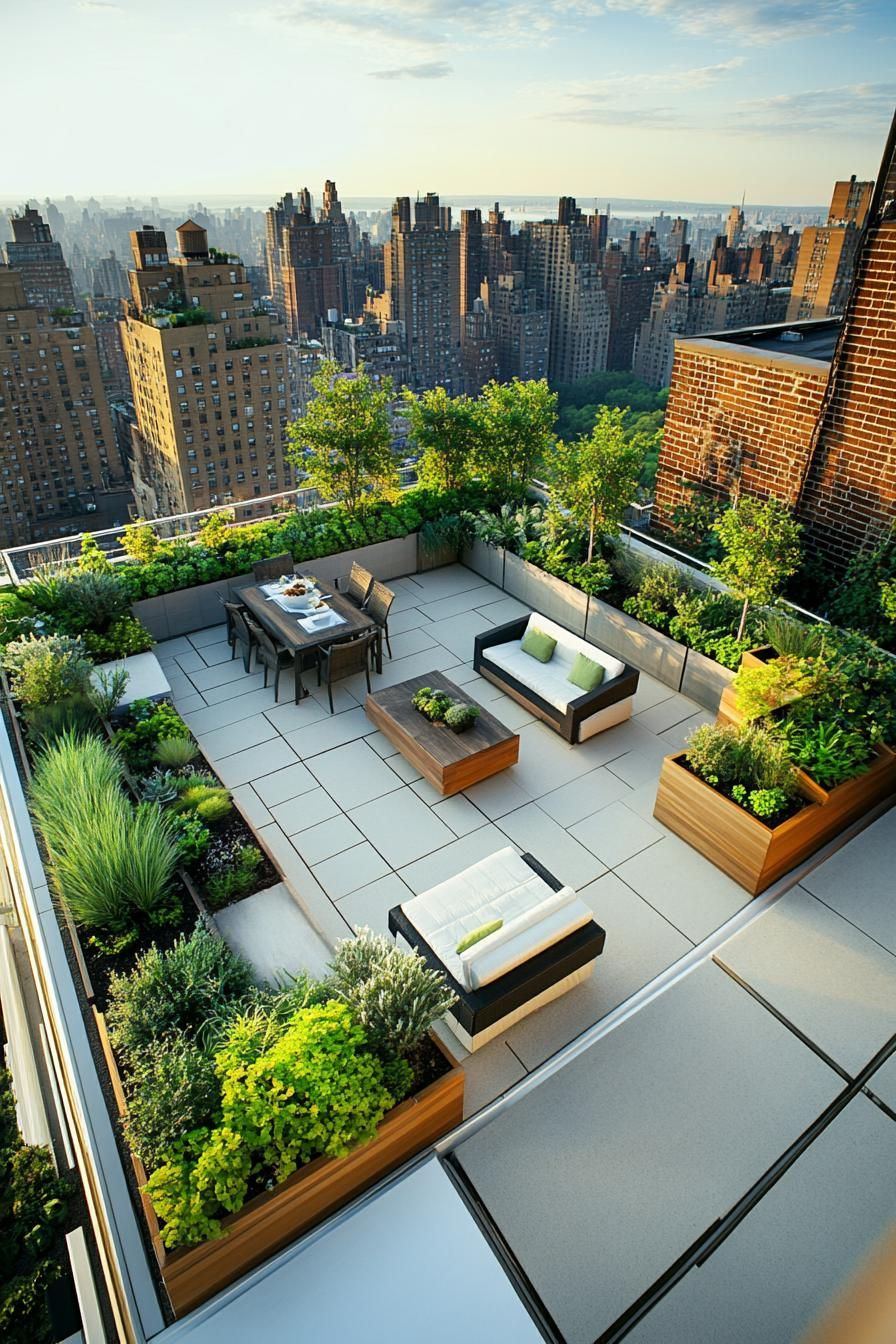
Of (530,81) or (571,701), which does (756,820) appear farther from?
(530,81)

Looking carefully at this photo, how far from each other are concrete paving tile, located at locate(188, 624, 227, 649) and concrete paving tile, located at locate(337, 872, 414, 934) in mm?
3876

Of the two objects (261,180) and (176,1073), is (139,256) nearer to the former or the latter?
(261,180)

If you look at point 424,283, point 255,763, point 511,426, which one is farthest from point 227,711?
point 424,283

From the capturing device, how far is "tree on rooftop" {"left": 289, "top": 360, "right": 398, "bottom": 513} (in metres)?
8.38

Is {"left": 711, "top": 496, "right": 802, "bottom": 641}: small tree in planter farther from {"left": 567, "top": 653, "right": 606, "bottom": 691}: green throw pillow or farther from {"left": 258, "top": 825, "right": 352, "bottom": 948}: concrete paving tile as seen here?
{"left": 258, "top": 825, "right": 352, "bottom": 948}: concrete paving tile

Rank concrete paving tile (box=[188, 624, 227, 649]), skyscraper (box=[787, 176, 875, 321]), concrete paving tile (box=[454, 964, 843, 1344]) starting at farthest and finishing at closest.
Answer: concrete paving tile (box=[188, 624, 227, 649]), skyscraper (box=[787, 176, 875, 321]), concrete paving tile (box=[454, 964, 843, 1344])

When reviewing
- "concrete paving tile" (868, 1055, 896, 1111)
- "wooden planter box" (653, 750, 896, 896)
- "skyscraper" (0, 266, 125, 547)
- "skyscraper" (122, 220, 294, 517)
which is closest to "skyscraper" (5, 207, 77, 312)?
"skyscraper" (0, 266, 125, 547)

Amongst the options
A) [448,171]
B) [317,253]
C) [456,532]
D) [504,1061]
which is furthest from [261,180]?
[317,253]

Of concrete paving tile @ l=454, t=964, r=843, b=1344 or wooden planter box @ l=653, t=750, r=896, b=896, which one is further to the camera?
wooden planter box @ l=653, t=750, r=896, b=896

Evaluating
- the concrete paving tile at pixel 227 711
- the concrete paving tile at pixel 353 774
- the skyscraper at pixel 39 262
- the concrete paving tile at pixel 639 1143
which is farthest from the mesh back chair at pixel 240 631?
the skyscraper at pixel 39 262

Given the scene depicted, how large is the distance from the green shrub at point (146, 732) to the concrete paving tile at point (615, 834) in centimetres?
325

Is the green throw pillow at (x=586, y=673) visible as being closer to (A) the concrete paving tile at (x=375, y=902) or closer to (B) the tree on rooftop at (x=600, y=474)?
(B) the tree on rooftop at (x=600, y=474)

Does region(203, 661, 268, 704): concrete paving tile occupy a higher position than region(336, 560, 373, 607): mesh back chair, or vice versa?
region(336, 560, 373, 607): mesh back chair

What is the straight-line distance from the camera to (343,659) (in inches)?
275
